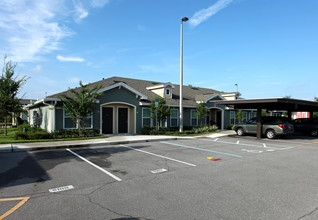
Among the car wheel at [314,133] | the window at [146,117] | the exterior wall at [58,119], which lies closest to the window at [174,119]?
the window at [146,117]

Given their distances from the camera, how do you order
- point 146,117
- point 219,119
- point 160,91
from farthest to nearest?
point 219,119
point 160,91
point 146,117

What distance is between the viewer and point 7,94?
55.9 feet

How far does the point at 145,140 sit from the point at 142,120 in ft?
17.0

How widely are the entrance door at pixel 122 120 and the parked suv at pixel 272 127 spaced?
10644 mm

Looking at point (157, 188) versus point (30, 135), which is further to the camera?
point (30, 135)

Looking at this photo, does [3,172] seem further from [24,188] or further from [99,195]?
[99,195]

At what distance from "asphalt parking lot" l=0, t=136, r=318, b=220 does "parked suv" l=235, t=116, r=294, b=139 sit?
8.78 m

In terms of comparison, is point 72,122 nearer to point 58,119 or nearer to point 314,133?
point 58,119

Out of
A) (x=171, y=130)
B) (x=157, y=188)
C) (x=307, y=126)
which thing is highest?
(x=307, y=126)

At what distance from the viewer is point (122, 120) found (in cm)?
1900

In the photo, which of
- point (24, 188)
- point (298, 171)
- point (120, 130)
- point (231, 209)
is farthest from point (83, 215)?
point (120, 130)

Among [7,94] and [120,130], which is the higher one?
[7,94]

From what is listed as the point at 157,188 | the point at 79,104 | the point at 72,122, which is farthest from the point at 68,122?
the point at 157,188

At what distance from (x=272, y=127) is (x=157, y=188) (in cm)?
1500
